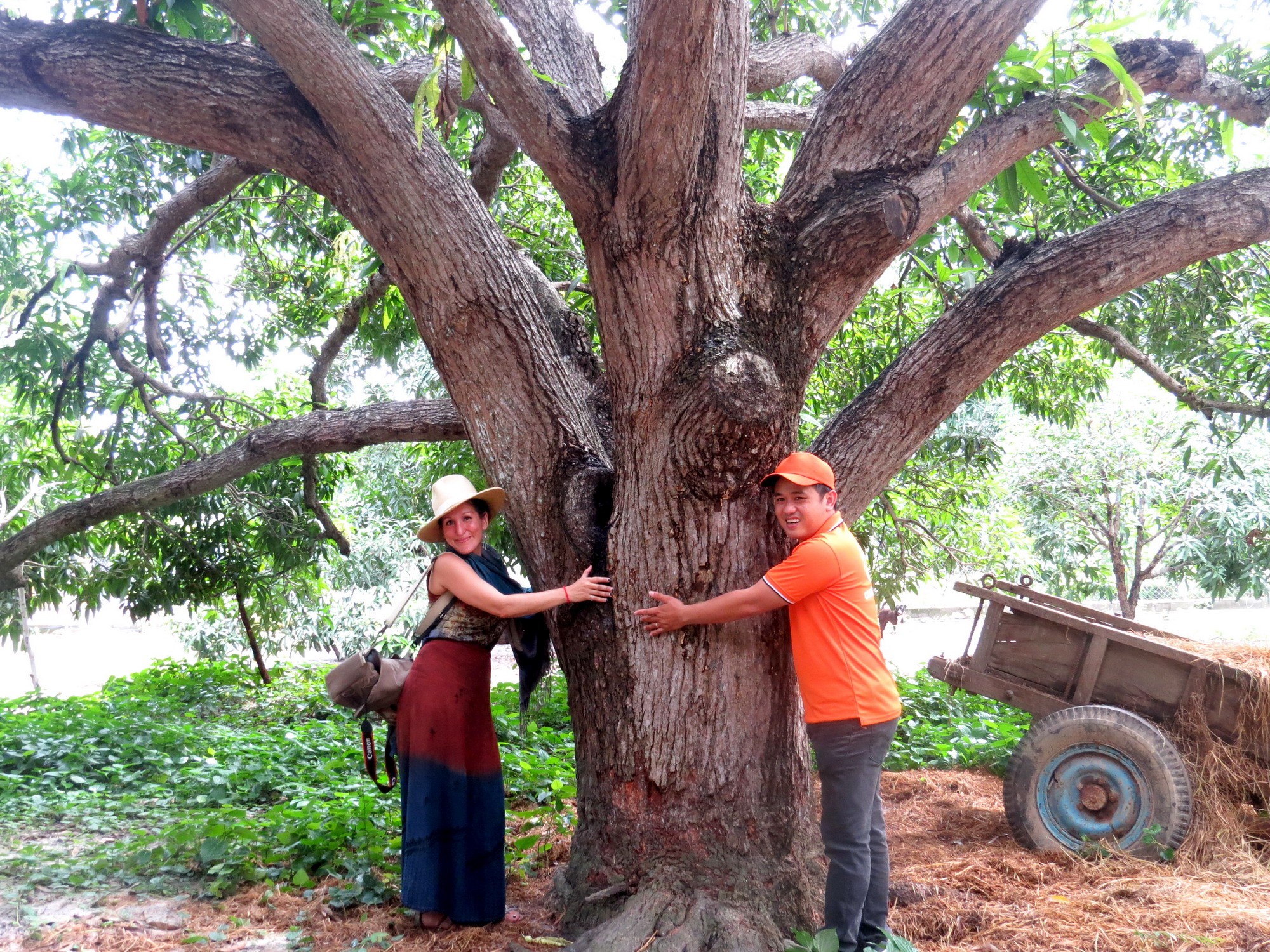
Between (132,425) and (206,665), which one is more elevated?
(132,425)

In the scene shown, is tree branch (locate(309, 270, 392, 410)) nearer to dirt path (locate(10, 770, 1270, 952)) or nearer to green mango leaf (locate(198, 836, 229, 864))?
green mango leaf (locate(198, 836, 229, 864))

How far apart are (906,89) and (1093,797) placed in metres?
3.26

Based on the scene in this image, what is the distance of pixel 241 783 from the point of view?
5.76 meters

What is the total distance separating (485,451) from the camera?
3820 mm

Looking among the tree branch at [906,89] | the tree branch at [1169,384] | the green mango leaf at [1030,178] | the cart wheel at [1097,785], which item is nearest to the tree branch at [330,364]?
the tree branch at [906,89]

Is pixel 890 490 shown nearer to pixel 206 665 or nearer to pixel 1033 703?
pixel 1033 703

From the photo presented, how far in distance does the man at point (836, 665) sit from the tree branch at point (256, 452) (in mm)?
2033

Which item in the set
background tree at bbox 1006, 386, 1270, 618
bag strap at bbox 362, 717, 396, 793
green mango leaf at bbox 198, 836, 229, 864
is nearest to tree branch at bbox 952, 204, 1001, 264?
bag strap at bbox 362, 717, 396, 793

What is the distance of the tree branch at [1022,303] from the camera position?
356 centimetres

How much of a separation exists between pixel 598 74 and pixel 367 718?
10.3ft

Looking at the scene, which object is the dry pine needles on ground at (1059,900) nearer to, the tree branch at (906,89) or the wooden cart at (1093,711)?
the wooden cart at (1093,711)

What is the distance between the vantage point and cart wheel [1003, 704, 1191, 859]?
4309mm

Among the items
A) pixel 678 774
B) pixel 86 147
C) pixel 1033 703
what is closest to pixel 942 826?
pixel 1033 703

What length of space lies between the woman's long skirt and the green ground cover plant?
0.43m
